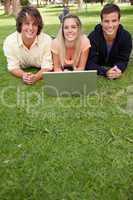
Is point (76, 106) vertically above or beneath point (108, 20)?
beneath

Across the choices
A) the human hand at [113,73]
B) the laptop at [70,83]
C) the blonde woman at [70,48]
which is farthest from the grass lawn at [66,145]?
the blonde woman at [70,48]

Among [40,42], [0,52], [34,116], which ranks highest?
[40,42]

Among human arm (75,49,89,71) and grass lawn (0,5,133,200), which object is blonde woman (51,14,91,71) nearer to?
human arm (75,49,89,71)

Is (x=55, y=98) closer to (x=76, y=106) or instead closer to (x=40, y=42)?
(x=76, y=106)

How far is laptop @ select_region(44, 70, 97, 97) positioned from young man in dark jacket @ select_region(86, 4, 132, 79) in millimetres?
→ 677

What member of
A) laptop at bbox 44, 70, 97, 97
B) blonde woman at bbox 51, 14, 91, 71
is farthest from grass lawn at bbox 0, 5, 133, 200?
blonde woman at bbox 51, 14, 91, 71

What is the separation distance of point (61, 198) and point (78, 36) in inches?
104

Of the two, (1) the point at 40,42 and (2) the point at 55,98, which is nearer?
(2) the point at 55,98

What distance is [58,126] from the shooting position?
393cm

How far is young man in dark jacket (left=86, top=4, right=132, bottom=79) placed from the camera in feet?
17.1

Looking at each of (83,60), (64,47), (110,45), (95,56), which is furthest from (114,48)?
(64,47)

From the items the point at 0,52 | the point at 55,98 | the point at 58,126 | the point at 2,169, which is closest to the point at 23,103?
the point at 55,98

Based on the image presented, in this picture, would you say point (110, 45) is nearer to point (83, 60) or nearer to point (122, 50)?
point (122, 50)

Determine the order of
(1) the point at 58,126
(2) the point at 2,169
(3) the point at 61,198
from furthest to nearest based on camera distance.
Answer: (1) the point at 58,126, (2) the point at 2,169, (3) the point at 61,198
